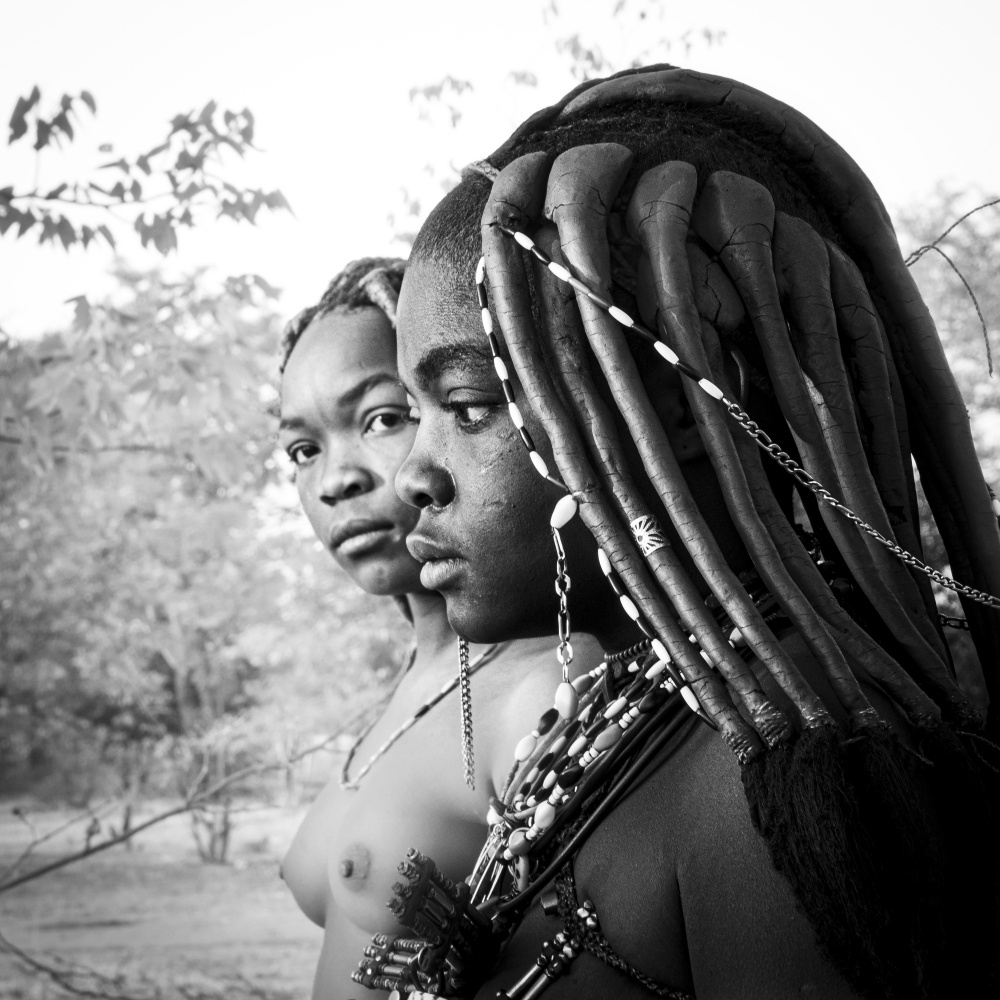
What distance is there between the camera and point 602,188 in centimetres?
143

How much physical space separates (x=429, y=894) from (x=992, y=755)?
73 centimetres

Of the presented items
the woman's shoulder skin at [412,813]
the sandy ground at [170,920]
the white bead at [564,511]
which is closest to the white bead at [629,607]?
the white bead at [564,511]

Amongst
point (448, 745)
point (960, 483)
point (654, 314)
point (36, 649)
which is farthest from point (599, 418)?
point (36, 649)

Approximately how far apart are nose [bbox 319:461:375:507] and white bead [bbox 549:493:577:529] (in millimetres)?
1100

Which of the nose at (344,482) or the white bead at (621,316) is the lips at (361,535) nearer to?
the nose at (344,482)

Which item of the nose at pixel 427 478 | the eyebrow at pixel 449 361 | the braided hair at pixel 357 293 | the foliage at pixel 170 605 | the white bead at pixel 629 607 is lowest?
the foliage at pixel 170 605

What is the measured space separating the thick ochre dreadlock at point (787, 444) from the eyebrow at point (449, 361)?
0.35 feet

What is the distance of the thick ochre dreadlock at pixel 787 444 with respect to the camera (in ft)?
3.74

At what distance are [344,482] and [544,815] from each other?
1153mm

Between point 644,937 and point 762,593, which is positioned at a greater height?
point 762,593

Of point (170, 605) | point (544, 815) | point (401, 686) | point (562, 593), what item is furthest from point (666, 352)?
point (170, 605)

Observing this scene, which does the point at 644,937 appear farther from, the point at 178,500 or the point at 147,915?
the point at 178,500

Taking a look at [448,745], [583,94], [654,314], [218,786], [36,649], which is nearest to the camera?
[654,314]

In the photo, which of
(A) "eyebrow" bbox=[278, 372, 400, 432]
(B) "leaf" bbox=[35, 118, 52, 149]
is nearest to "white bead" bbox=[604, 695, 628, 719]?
(A) "eyebrow" bbox=[278, 372, 400, 432]
